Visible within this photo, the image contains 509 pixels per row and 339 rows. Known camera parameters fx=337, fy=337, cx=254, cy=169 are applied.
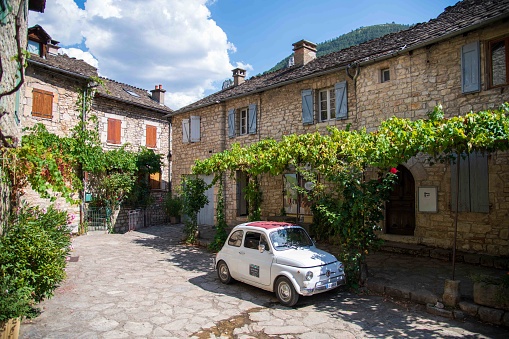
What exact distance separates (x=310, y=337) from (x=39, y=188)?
15.0 feet

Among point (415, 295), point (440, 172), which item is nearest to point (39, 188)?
point (415, 295)

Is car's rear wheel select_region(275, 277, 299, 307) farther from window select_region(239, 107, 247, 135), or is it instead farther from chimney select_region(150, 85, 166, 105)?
chimney select_region(150, 85, 166, 105)

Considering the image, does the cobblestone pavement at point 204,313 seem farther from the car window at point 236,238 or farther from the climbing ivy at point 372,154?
the climbing ivy at point 372,154

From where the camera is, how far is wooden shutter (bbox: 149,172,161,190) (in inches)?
728

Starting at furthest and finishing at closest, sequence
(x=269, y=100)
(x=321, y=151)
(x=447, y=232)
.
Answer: (x=269, y=100)
(x=447, y=232)
(x=321, y=151)

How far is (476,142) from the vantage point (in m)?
5.62

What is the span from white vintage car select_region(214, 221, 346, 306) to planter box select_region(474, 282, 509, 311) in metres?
2.19

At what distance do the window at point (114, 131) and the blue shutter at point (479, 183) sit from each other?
15.8 metres

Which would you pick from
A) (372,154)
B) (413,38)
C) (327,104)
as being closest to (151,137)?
(327,104)

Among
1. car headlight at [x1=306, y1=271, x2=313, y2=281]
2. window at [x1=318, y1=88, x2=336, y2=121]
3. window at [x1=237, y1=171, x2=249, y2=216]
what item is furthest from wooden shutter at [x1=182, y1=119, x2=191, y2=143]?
car headlight at [x1=306, y1=271, x2=313, y2=281]

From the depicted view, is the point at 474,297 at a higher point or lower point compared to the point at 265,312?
higher

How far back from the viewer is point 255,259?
22.0 ft

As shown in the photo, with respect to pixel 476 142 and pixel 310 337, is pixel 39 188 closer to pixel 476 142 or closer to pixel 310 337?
pixel 310 337

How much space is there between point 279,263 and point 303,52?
Answer: 10675 millimetres
